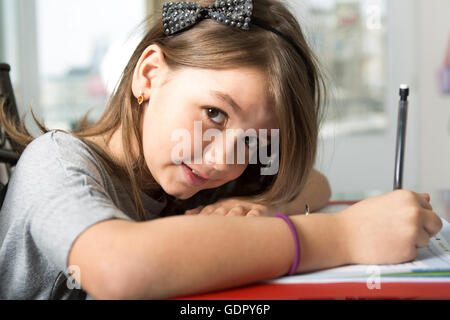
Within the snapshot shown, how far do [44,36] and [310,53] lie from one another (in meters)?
2.50

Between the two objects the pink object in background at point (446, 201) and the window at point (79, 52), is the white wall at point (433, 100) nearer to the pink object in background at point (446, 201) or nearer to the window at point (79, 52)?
the pink object in background at point (446, 201)

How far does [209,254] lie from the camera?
490 millimetres

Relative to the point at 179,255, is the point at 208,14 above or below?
above

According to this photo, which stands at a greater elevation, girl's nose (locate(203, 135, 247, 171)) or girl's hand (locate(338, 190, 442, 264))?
girl's nose (locate(203, 135, 247, 171))

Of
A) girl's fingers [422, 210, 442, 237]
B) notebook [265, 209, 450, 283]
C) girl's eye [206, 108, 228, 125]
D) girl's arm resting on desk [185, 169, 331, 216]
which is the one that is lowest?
girl's arm resting on desk [185, 169, 331, 216]

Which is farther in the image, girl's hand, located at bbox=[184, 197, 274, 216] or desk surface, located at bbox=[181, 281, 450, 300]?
girl's hand, located at bbox=[184, 197, 274, 216]

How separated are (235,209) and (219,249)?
1.06ft

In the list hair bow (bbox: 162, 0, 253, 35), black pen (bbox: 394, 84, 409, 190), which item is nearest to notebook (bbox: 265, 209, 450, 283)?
black pen (bbox: 394, 84, 409, 190)

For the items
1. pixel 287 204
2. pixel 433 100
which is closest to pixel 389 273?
pixel 287 204

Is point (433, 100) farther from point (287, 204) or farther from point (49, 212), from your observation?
point (49, 212)

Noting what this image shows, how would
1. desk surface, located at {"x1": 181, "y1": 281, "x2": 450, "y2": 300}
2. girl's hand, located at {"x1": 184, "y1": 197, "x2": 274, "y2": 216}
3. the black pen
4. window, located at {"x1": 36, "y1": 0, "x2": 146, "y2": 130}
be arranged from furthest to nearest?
window, located at {"x1": 36, "y1": 0, "x2": 146, "y2": 130} < girl's hand, located at {"x1": 184, "y1": 197, "x2": 274, "y2": 216} < the black pen < desk surface, located at {"x1": 181, "y1": 281, "x2": 450, "y2": 300}

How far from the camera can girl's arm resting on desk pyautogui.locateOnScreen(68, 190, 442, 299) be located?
0.47 metres

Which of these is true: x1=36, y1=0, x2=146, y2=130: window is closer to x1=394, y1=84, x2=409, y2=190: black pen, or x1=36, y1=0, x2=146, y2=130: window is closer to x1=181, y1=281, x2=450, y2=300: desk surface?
x1=394, y1=84, x2=409, y2=190: black pen

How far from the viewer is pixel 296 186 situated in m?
0.92
